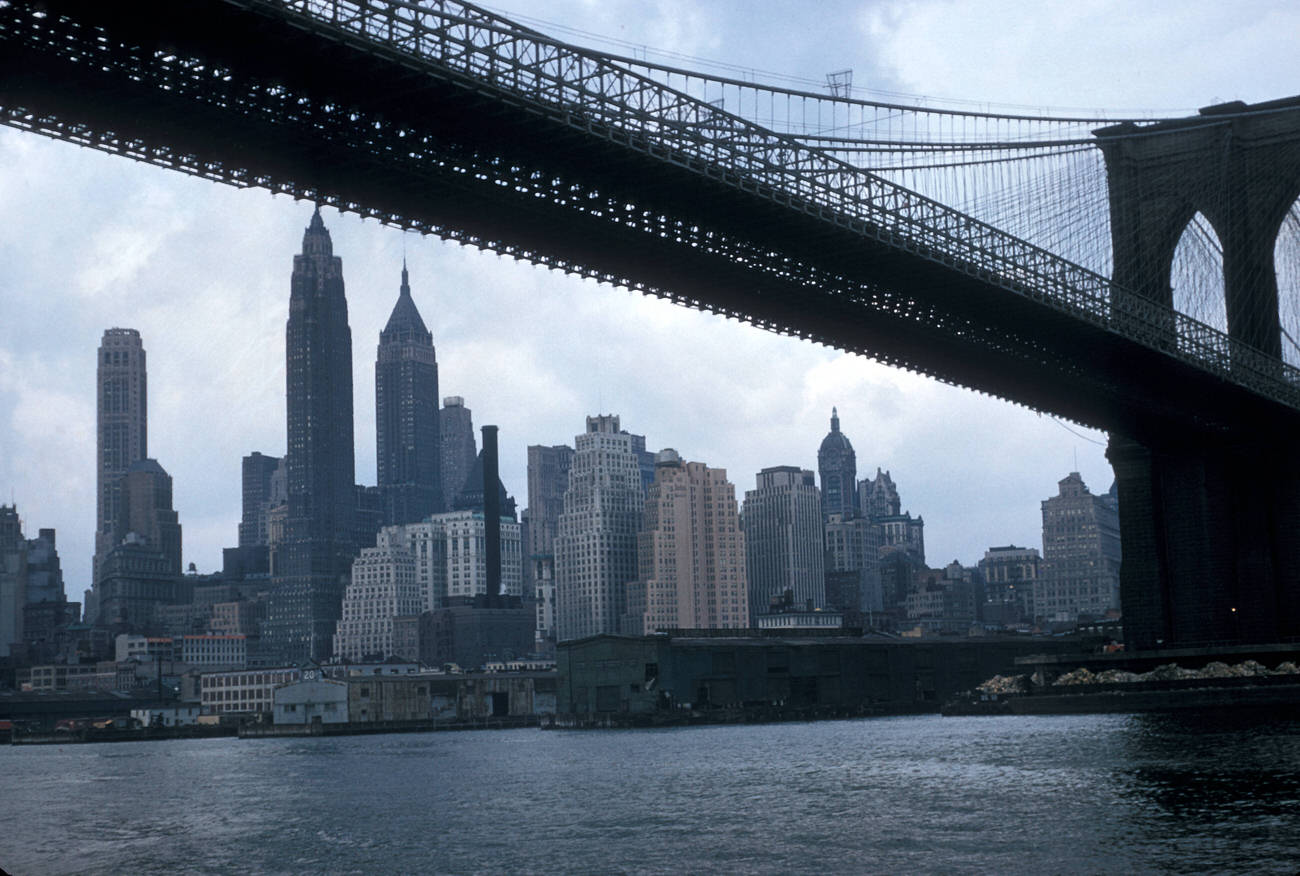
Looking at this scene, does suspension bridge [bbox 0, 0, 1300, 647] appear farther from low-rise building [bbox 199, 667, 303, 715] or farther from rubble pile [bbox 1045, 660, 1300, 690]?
low-rise building [bbox 199, 667, 303, 715]

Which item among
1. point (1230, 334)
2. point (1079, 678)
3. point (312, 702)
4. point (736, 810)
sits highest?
point (1230, 334)

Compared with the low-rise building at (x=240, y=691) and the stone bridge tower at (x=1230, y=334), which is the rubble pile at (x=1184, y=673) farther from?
the low-rise building at (x=240, y=691)

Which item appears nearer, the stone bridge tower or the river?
the river

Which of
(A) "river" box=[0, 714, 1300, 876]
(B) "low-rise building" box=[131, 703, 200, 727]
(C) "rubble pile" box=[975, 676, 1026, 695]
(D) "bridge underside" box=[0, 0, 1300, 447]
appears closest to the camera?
(A) "river" box=[0, 714, 1300, 876]

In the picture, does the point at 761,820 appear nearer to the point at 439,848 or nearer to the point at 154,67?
the point at 439,848

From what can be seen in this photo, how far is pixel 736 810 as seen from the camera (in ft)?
133

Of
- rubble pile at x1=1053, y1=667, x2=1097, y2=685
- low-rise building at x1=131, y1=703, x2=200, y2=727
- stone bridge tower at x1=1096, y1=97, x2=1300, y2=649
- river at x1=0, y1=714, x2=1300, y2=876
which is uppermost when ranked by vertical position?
stone bridge tower at x1=1096, y1=97, x2=1300, y2=649

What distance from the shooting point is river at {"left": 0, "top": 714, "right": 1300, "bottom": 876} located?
3075 centimetres

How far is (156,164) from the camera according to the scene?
1553 inches

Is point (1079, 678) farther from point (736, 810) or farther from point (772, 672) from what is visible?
point (736, 810)

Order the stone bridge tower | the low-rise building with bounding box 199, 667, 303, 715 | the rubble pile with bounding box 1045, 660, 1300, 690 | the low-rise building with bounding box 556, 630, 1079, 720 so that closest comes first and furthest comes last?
the rubble pile with bounding box 1045, 660, 1300, 690 < the stone bridge tower < the low-rise building with bounding box 556, 630, 1079, 720 < the low-rise building with bounding box 199, 667, 303, 715

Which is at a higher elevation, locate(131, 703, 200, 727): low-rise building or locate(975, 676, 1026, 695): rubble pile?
locate(975, 676, 1026, 695): rubble pile

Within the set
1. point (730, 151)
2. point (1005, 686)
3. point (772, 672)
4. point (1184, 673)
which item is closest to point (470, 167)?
point (730, 151)

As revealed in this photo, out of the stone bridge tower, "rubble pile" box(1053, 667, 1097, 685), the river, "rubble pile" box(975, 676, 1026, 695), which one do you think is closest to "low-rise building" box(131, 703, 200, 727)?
"rubble pile" box(975, 676, 1026, 695)
